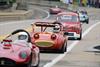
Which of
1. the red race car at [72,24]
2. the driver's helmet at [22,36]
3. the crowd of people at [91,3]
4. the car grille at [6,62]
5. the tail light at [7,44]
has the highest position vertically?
the tail light at [7,44]

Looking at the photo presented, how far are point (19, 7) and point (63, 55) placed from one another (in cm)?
6738

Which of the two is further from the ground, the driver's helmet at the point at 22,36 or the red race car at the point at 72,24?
the driver's helmet at the point at 22,36

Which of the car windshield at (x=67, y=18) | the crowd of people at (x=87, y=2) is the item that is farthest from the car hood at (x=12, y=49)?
the crowd of people at (x=87, y=2)

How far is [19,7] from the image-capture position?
85.4 metres

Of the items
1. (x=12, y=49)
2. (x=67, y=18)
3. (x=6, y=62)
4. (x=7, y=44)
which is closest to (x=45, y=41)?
(x=7, y=44)

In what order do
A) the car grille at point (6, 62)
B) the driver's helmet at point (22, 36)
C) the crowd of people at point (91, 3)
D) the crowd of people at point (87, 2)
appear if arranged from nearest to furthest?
the car grille at point (6, 62) < the driver's helmet at point (22, 36) < the crowd of people at point (87, 2) < the crowd of people at point (91, 3)

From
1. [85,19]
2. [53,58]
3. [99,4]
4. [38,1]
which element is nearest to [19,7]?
[85,19]

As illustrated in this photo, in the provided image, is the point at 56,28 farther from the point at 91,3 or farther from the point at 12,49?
the point at 91,3

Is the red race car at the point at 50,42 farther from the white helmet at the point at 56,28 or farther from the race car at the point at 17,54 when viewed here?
the race car at the point at 17,54

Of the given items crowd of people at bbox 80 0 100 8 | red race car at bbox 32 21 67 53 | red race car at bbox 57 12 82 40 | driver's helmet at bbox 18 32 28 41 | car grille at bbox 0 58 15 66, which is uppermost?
driver's helmet at bbox 18 32 28 41

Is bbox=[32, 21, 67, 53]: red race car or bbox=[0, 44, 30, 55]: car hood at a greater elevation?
bbox=[0, 44, 30, 55]: car hood

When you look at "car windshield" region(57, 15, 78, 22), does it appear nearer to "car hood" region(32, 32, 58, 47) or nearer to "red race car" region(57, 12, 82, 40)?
"red race car" region(57, 12, 82, 40)

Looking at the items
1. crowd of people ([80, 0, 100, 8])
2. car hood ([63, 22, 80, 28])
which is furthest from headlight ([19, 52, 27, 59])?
crowd of people ([80, 0, 100, 8])

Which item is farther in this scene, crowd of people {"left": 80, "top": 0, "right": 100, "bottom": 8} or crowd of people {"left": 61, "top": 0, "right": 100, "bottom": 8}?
crowd of people {"left": 80, "top": 0, "right": 100, "bottom": 8}
